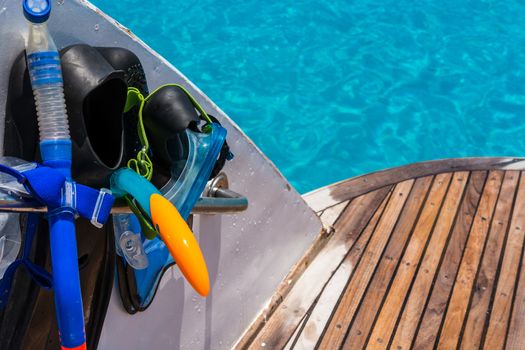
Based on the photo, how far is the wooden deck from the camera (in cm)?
237

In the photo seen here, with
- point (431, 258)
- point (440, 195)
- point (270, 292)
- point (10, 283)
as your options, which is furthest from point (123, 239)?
point (440, 195)

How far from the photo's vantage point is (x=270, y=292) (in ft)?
8.20

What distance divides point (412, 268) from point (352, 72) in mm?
2697

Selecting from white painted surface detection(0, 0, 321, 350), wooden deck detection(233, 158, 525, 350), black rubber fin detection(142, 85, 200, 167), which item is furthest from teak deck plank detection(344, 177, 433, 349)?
black rubber fin detection(142, 85, 200, 167)

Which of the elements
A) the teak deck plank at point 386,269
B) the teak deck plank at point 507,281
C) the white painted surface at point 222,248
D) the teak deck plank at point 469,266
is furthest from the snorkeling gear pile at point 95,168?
the teak deck plank at point 507,281

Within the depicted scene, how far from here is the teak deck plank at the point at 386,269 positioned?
238 centimetres

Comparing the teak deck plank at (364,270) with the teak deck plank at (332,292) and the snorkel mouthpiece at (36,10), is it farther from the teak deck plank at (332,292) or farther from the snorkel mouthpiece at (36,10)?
the snorkel mouthpiece at (36,10)

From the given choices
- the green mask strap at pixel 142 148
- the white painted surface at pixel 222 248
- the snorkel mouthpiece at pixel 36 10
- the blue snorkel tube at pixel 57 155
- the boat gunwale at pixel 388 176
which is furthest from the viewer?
the boat gunwale at pixel 388 176

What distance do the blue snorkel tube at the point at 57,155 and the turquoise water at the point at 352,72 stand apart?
3.33 metres

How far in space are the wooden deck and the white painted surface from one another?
10cm

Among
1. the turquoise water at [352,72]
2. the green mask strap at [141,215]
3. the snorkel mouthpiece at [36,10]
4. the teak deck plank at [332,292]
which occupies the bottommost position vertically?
the turquoise water at [352,72]

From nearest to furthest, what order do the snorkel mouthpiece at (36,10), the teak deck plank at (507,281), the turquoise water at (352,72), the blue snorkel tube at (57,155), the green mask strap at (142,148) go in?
the blue snorkel tube at (57,155) → the snorkel mouthpiece at (36,10) → the green mask strap at (142,148) → the teak deck plank at (507,281) → the turquoise water at (352,72)

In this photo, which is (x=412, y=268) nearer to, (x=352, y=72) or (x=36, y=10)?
(x=36, y=10)

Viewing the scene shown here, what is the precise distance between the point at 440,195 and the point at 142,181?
2079 mm
